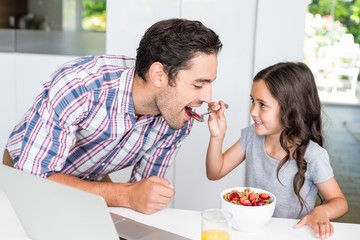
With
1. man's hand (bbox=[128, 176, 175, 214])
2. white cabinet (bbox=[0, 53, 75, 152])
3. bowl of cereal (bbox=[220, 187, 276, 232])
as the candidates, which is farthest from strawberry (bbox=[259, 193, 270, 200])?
white cabinet (bbox=[0, 53, 75, 152])

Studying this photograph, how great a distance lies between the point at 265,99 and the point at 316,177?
29 cm

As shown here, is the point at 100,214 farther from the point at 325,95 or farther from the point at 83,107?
the point at 325,95

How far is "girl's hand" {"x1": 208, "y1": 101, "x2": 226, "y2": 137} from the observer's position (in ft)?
6.08

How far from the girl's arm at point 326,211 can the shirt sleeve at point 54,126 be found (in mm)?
665

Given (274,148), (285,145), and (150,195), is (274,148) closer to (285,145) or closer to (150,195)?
(285,145)

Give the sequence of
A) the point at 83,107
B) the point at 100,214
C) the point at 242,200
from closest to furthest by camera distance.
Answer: the point at 100,214, the point at 242,200, the point at 83,107

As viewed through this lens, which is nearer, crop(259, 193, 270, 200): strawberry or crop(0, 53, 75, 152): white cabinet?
crop(259, 193, 270, 200): strawberry

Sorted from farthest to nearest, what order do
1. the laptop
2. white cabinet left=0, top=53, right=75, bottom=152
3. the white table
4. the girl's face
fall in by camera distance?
white cabinet left=0, top=53, right=75, bottom=152, the girl's face, the white table, the laptop

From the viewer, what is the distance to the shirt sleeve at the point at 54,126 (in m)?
1.53

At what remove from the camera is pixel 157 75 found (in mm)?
1635

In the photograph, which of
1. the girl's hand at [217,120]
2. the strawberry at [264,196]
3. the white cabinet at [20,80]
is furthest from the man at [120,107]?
the white cabinet at [20,80]

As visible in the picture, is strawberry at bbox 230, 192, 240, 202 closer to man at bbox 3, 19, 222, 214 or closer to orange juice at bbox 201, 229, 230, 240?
man at bbox 3, 19, 222, 214

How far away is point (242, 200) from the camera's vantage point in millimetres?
1392

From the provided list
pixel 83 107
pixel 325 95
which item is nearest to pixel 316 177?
pixel 83 107
